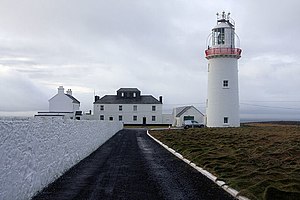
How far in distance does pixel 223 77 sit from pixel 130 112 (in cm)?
3531

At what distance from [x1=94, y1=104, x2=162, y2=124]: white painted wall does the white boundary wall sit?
2437 inches

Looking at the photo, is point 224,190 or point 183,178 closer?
point 224,190

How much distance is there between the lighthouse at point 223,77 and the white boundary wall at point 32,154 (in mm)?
30801

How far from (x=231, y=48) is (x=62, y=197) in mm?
37071

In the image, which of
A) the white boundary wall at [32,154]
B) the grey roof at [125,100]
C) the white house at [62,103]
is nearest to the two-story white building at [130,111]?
the grey roof at [125,100]

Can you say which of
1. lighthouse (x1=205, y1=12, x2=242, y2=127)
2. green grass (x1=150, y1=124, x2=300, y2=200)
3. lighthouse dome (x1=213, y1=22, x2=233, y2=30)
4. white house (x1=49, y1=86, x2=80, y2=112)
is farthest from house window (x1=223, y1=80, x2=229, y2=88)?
white house (x1=49, y1=86, x2=80, y2=112)

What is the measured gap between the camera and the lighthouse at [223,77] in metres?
42.4

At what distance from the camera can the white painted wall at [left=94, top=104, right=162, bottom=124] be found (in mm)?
75500

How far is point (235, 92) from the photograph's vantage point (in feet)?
141

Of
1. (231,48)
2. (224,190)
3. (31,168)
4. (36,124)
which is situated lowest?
(224,190)

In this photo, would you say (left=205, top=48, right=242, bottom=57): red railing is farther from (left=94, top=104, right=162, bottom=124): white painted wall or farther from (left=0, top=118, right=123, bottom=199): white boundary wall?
(left=94, top=104, right=162, bottom=124): white painted wall

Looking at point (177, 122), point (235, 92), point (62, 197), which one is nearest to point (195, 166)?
point (62, 197)

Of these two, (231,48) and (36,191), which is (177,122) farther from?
(36,191)

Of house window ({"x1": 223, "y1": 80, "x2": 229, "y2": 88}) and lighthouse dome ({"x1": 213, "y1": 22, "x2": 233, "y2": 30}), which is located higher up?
lighthouse dome ({"x1": 213, "y1": 22, "x2": 233, "y2": 30})
